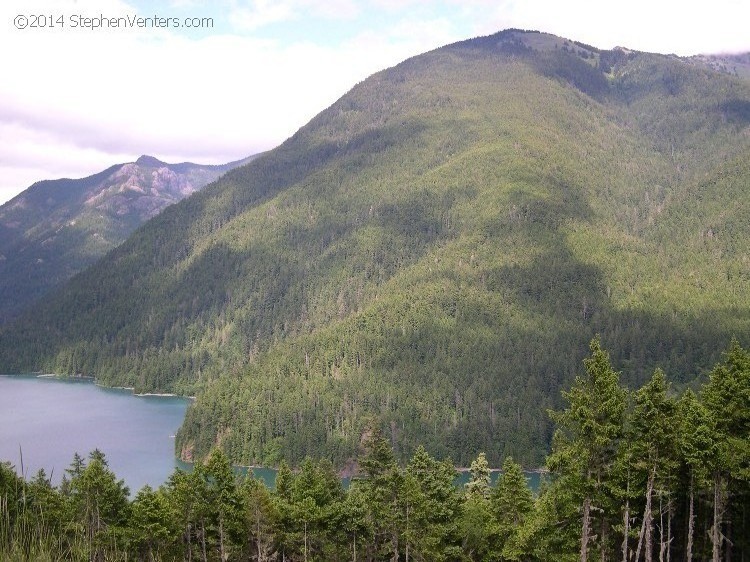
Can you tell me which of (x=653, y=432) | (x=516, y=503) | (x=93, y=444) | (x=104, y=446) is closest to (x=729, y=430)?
(x=653, y=432)

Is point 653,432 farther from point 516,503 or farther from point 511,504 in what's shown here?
point 511,504

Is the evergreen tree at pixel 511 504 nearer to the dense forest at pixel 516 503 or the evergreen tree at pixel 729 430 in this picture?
the dense forest at pixel 516 503

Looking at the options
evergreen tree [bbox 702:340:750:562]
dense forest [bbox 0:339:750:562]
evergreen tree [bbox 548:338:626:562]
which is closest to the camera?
evergreen tree [bbox 548:338:626:562]

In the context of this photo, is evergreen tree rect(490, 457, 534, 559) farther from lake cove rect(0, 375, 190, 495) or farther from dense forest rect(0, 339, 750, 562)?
lake cove rect(0, 375, 190, 495)

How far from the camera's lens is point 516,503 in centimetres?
5431

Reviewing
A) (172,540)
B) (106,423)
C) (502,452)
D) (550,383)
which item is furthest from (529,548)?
(106,423)

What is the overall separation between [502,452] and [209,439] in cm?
6614

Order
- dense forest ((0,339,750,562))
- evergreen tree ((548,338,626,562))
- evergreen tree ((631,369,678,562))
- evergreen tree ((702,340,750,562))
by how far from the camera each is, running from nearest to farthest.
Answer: evergreen tree ((548,338,626,562)) → evergreen tree ((631,369,678,562)) → dense forest ((0,339,750,562)) → evergreen tree ((702,340,750,562))

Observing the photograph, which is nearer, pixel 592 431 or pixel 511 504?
pixel 592 431

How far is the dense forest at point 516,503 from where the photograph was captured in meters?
36.0

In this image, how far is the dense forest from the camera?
35969 millimetres

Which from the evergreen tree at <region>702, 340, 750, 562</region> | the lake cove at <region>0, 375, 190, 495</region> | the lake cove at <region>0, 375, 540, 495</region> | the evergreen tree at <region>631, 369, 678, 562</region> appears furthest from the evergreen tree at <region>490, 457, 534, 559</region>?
the lake cove at <region>0, 375, 190, 495</region>

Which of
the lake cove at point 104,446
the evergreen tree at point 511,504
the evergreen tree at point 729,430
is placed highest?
the evergreen tree at point 729,430

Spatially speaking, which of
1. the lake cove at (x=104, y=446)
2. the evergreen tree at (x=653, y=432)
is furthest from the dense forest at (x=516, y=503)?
the lake cove at (x=104, y=446)
